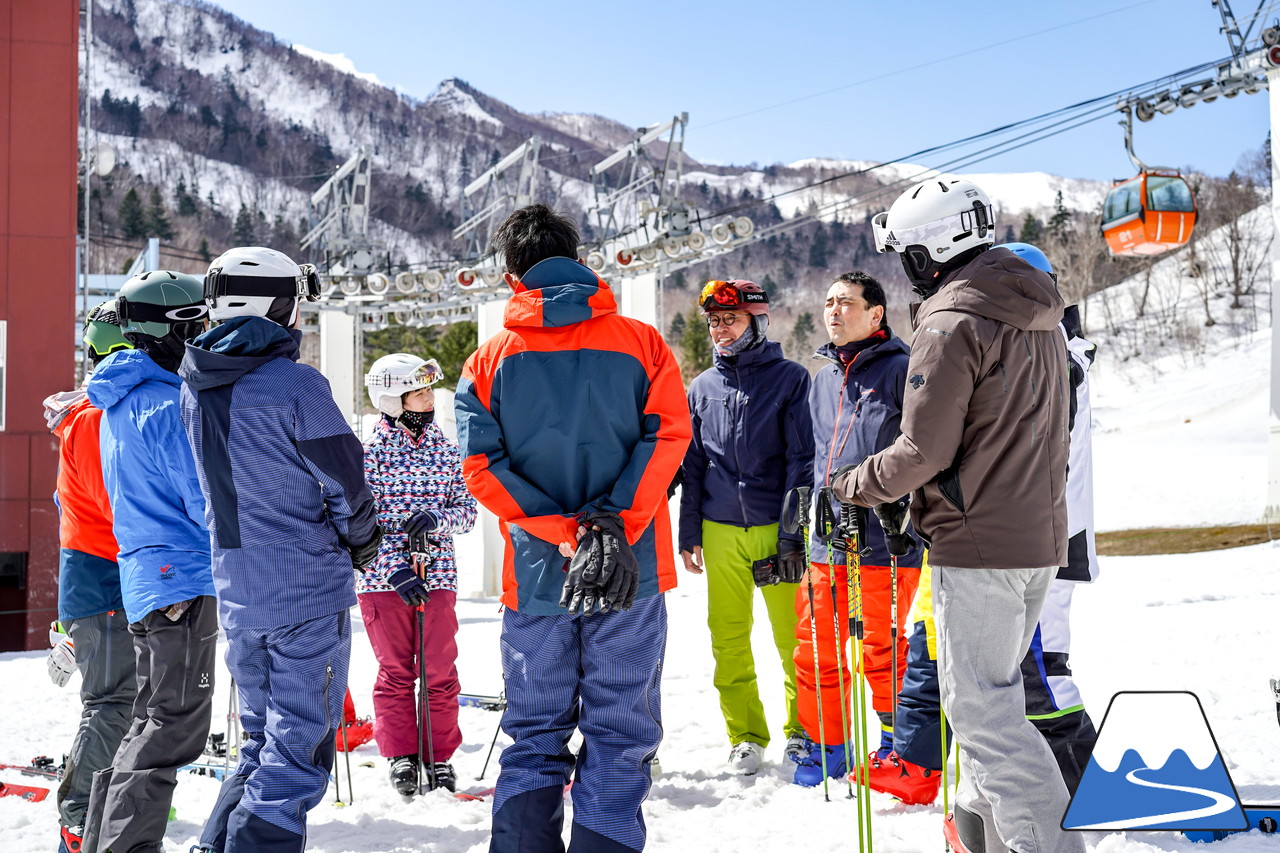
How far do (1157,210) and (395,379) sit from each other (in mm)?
11429

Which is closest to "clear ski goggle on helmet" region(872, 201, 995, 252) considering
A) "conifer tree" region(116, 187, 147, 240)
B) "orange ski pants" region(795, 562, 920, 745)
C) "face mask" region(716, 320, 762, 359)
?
"orange ski pants" region(795, 562, 920, 745)

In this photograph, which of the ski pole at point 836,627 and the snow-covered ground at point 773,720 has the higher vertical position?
the ski pole at point 836,627

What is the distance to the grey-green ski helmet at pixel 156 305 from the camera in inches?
123

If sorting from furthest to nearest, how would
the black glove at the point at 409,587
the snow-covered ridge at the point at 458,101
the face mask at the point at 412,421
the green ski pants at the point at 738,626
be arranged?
the snow-covered ridge at the point at 458,101, the face mask at the point at 412,421, the green ski pants at the point at 738,626, the black glove at the point at 409,587

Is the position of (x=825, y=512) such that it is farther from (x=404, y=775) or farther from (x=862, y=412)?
(x=404, y=775)

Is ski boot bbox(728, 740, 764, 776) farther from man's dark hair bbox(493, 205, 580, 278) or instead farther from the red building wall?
the red building wall

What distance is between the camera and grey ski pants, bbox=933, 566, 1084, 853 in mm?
2281

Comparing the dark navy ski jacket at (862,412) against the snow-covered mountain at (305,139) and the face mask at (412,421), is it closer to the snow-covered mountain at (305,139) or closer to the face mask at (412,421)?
the face mask at (412,421)

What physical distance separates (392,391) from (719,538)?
1.46 m

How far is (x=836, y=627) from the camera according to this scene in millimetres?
3520

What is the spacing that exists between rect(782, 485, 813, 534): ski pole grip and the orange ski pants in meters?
0.29

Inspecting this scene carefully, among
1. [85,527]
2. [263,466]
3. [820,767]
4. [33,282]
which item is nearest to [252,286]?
[263,466]

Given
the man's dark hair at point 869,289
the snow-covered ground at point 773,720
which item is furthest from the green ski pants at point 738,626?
the man's dark hair at point 869,289

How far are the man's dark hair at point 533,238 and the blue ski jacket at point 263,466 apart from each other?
63cm
